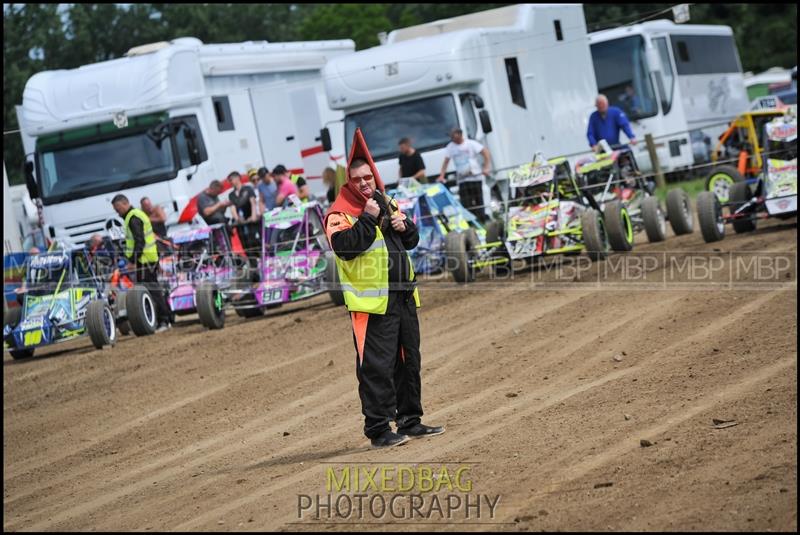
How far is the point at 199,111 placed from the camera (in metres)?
21.5

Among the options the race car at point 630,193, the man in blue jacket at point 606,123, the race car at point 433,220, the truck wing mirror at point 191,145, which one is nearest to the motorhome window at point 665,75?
the man in blue jacket at point 606,123

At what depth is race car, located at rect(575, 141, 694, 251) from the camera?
17203 mm

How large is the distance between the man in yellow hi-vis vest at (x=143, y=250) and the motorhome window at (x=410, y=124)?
4123mm

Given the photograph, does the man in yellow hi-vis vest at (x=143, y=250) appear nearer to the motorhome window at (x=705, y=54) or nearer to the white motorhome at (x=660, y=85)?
the white motorhome at (x=660, y=85)

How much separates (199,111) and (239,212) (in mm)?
2762

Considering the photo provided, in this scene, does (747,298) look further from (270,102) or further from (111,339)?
(270,102)

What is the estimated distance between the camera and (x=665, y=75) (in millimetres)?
28797

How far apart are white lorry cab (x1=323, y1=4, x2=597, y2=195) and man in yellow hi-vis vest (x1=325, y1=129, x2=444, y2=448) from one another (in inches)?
459

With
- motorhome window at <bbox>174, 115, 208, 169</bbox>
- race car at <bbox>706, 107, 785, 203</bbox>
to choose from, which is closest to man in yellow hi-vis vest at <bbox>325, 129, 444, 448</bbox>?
race car at <bbox>706, 107, 785, 203</bbox>

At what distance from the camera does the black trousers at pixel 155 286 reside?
17.6 metres

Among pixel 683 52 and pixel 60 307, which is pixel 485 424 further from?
pixel 683 52

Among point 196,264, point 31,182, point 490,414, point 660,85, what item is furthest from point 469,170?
point 660,85

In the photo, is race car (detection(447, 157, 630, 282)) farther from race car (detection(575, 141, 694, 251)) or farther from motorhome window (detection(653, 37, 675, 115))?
motorhome window (detection(653, 37, 675, 115))

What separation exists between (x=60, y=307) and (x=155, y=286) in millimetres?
1309
